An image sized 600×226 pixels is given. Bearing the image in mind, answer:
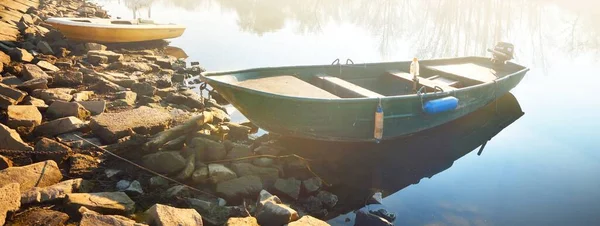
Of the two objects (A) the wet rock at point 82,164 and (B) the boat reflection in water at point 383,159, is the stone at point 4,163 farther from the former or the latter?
(B) the boat reflection in water at point 383,159

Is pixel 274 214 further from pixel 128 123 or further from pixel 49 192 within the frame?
pixel 128 123

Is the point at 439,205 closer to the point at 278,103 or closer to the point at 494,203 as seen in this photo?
the point at 494,203

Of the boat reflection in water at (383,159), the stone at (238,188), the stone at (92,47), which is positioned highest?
the stone at (92,47)

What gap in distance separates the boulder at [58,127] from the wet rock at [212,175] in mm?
2235

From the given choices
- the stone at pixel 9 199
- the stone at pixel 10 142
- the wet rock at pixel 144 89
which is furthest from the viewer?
the wet rock at pixel 144 89

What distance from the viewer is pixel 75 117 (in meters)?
7.48

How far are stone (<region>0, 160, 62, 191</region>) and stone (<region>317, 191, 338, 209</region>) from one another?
3609 millimetres

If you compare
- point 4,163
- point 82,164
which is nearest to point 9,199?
point 4,163

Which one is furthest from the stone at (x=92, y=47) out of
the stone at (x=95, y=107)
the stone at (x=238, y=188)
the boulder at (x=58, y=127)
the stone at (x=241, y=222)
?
the stone at (x=241, y=222)

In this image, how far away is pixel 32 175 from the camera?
5.22m

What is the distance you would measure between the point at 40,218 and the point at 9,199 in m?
0.34

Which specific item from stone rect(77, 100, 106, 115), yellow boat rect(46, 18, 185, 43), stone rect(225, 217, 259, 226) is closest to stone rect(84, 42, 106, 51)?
yellow boat rect(46, 18, 185, 43)

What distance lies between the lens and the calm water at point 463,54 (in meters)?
7.99

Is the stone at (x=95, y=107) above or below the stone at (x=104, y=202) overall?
above
